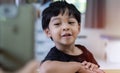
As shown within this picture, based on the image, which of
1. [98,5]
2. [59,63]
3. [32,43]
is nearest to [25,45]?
[32,43]

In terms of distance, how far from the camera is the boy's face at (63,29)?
0.36 meters

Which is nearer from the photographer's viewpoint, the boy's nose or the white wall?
the boy's nose

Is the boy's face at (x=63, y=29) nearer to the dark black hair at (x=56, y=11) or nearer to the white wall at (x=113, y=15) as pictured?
the dark black hair at (x=56, y=11)

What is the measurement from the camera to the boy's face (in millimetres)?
362

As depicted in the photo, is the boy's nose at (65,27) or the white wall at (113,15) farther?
the white wall at (113,15)

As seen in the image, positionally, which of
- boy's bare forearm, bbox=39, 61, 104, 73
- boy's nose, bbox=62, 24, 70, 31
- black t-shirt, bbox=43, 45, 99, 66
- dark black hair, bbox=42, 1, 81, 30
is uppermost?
dark black hair, bbox=42, 1, 81, 30

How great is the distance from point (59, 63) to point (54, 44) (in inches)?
1.7

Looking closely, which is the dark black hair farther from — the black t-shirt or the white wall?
the white wall

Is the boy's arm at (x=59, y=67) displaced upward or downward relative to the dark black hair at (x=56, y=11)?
downward

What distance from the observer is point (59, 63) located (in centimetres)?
37

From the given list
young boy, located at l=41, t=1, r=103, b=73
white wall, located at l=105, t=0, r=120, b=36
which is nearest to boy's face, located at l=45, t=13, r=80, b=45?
young boy, located at l=41, t=1, r=103, b=73

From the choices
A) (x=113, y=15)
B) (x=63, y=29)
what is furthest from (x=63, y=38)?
(x=113, y=15)

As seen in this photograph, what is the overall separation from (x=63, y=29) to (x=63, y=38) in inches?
0.7

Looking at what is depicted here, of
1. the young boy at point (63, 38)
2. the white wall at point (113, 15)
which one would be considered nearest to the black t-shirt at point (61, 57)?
the young boy at point (63, 38)
